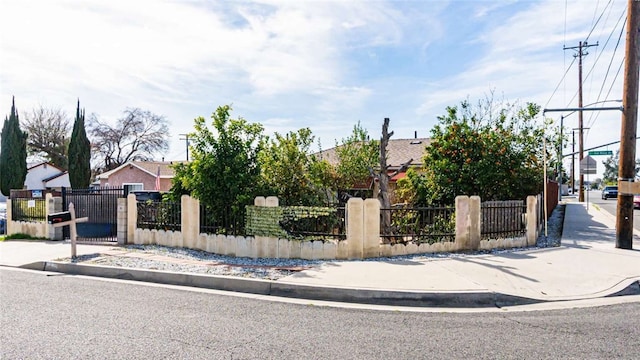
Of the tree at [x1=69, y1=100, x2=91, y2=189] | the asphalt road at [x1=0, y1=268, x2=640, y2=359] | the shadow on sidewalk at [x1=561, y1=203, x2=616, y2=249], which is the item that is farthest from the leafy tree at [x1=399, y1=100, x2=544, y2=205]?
the tree at [x1=69, y1=100, x2=91, y2=189]

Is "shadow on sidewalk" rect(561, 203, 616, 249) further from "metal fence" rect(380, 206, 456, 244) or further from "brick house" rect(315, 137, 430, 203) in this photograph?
"brick house" rect(315, 137, 430, 203)

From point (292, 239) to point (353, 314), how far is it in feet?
13.0

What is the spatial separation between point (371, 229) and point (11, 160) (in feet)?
85.7

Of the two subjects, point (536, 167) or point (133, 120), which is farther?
point (133, 120)

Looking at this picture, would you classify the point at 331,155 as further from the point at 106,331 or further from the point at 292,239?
the point at 106,331

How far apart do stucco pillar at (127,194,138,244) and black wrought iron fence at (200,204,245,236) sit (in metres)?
2.68

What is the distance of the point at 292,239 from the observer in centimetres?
968

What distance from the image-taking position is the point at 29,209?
15336 millimetres

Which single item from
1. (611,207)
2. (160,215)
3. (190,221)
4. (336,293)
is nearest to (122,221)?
(160,215)

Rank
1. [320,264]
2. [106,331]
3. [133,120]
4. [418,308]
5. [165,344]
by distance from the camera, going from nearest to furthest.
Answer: [165,344] → [106,331] → [418,308] → [320,264] → [133,120]

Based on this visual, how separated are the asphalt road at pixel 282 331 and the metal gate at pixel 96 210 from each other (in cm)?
710

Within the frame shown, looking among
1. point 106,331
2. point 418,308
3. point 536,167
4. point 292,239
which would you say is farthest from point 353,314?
point 536,167

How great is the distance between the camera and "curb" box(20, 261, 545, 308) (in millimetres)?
6465

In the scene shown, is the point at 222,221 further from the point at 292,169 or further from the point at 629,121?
the point at 629,121
